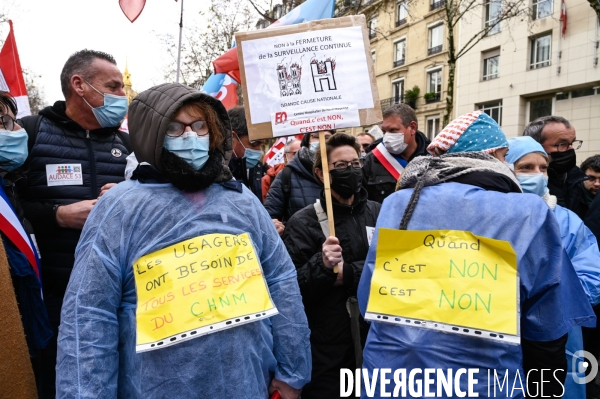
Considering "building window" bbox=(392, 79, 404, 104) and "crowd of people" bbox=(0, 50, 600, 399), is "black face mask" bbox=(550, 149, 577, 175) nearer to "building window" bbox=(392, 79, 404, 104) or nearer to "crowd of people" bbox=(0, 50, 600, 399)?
"crowd of people" bbox=(0, 50, 600, 399)

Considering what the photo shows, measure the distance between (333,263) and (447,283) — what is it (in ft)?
3.23

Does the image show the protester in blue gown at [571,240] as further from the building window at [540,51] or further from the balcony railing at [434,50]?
the balcony railing at [434,50]

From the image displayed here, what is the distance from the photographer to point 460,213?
1694 mm

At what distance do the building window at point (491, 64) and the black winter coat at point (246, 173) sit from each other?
21060 mm

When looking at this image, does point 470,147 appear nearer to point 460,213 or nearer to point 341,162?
point 460,213

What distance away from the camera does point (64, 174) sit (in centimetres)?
258

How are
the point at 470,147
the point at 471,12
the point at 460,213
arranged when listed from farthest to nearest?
the point at 471,12
the point at 470,147
the point at 460,213

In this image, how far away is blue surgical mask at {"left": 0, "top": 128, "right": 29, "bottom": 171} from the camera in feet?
7.49

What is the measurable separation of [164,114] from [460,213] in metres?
1.17

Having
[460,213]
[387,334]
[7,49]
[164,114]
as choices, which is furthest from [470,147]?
[7,49]

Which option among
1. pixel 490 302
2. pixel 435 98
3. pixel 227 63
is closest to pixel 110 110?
pixel 490 302

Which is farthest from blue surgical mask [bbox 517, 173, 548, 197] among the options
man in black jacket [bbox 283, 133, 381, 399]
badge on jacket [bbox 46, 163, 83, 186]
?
badge on jacket [bbox 46, 163, 83, 186]

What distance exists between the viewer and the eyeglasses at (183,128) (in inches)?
67.2

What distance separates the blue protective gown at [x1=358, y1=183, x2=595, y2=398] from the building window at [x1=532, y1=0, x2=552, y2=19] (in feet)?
74.4
